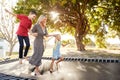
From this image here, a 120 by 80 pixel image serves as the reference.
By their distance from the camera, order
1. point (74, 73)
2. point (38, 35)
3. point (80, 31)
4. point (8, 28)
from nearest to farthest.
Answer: point (38, 35), point (74, 73), point (80, 31), point (8, 28)

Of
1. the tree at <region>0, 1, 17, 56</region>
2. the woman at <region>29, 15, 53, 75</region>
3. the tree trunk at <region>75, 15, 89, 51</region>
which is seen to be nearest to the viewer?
the woman at <region>29, 15, 53, 75</region>

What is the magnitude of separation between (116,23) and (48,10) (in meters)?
4.15

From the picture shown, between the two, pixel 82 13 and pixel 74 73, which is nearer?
pixel 74 73

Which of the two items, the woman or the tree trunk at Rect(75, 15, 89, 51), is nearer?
the woman

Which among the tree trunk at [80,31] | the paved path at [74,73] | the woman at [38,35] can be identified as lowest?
the paved path at [74,73]

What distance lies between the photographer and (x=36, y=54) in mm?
6004

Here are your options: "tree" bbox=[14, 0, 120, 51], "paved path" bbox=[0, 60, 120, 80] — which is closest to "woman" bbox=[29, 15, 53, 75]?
"paved path" bbox=[0, 60, 120, 80]

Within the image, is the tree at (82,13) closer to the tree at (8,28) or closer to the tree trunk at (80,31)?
the tree trunk at (80,31)

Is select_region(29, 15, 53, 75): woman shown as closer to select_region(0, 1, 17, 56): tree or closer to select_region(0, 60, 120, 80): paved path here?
select_region(0, 60, 120, 80): paved path

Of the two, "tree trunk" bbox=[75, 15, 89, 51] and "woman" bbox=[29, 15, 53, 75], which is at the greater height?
"tree trunk" bbox=[75, 15, 89, 51]

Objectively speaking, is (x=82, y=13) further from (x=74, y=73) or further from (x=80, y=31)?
(x=74, y=73)

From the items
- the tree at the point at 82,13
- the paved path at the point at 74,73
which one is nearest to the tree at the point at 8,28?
the tree at the point at 82,13

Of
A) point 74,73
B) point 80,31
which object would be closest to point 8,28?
point 80,31

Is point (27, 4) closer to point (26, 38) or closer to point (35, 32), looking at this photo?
point (26, 38)
